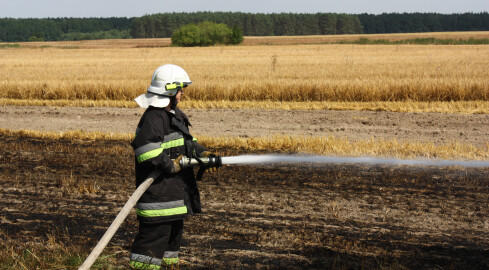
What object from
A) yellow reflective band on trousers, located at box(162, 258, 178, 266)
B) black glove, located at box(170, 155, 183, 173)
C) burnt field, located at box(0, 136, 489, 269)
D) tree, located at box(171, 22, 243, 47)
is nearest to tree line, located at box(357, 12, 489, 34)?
tree, located at box(171, 22, 243, 47)

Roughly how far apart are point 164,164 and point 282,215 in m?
2.68

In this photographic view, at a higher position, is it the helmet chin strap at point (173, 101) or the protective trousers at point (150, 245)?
the helmet chin strap at point (173, 101)

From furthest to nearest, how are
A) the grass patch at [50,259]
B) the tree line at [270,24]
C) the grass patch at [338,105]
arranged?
the tree line at [270,24] < the grass patch at [338,105] < the grass patch at [50,259]

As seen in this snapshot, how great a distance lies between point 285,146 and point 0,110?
10368 millimetres

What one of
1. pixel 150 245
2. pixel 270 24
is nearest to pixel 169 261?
pixel 150 245

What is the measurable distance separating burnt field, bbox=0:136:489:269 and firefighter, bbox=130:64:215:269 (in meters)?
0.71

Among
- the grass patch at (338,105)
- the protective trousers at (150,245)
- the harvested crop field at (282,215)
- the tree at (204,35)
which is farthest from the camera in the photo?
the tree at (204,35)

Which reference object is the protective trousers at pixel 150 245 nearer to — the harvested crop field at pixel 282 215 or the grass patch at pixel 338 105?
the harvested crop field at pixel 282 215

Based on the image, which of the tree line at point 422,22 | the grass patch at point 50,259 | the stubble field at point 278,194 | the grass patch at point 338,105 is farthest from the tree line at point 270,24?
the grass patch at point 50,259

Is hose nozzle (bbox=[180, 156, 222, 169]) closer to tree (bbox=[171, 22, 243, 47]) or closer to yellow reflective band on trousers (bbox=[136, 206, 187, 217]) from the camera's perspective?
yellow reflective band on trousers (bbox=[136, 206, 187, 217])

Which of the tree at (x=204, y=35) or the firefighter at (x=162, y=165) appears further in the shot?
the tree at (x=204, y=35)

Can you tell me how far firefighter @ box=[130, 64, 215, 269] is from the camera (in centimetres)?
440

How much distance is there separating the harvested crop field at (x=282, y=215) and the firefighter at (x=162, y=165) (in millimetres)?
712

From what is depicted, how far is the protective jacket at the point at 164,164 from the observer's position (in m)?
4.38
